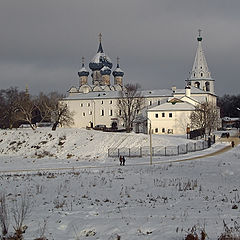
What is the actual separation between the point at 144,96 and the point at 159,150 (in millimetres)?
57487

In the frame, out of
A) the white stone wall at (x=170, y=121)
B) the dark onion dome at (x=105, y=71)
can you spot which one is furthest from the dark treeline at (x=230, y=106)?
the white stone wall at (x=170, y=121)

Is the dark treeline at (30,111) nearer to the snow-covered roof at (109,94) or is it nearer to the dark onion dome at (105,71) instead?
the snow-covered roof at (109,94)

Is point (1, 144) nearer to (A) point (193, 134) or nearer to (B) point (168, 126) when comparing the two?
(A) point (193, 134)

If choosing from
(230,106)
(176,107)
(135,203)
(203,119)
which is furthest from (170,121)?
(135,203)

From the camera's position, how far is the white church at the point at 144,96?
77.8m

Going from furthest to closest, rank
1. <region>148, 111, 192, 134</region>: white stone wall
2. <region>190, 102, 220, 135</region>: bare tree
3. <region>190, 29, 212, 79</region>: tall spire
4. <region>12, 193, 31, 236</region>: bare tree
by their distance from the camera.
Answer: <region>190, 29, 212, 79</region>: tall spire, <region>148, 111, 192, 134</region>: white stone wall, <region>190, 102, 220, 135</region>: bare tree, <region>12, 193, 31, 236</region>: bare tree

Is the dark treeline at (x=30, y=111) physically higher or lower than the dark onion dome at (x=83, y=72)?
lower

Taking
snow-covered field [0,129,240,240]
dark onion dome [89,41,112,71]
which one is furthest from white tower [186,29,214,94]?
snow-covered field [0,129,240,240]

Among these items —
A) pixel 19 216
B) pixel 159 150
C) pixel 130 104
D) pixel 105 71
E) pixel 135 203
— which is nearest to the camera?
pixel 19 216

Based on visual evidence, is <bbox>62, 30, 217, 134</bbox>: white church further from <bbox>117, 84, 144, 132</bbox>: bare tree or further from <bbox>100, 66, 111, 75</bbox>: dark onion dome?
<bbox>117, 84, 144, 132</bbox>: bare tree

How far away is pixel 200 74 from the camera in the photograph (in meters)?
101

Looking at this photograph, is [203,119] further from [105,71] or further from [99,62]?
[99,62]

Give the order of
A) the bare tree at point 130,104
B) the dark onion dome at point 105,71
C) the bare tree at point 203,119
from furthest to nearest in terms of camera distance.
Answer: the dark onion dome at point 105,71, the bare tree at point 130,104, the bare tree at point 203,119

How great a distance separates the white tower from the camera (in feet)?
330
